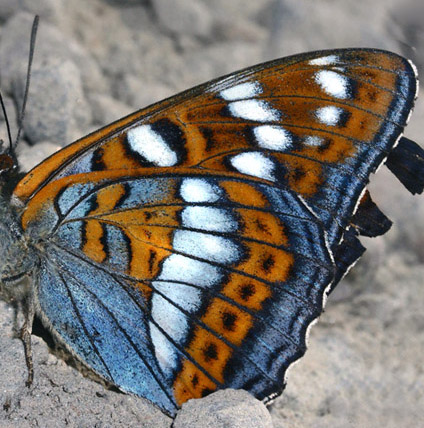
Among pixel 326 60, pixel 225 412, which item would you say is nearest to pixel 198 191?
pixel 326 60

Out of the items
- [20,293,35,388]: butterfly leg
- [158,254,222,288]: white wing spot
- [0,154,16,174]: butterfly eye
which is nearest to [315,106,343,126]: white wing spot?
[158,254,222,288]: white wing spot

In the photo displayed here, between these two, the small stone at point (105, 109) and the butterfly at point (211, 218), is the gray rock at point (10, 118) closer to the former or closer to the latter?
the small stone at point (105, 109)

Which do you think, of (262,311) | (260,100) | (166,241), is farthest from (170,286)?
(260,100)

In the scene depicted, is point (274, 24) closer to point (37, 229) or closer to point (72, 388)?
point (37, 229)

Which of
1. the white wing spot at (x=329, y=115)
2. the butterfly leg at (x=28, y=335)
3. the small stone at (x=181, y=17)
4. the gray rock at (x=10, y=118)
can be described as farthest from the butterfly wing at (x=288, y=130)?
the small stone at (x=181, y=17)

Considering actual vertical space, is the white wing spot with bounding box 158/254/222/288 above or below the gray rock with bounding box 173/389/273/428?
above

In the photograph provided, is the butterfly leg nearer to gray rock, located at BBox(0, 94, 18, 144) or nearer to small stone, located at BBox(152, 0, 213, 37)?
gray rock, located at BBox(0, 94, 18, 144)

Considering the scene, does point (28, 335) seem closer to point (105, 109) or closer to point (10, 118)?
point (10, 118)
